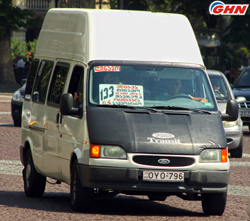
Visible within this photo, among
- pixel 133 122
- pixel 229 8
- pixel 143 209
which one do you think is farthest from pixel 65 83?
pixel 229 8

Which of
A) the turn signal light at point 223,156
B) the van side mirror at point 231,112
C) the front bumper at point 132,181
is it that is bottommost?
the front bumper at point 132,181

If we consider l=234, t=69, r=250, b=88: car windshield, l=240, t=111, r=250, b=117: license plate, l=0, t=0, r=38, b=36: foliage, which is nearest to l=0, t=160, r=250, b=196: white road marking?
l=240, t=111, r=250, b=117: license plate

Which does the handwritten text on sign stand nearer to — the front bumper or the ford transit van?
the ford transit van

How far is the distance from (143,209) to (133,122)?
1.24 metres

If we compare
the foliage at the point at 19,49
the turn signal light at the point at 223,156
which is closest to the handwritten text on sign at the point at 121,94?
the turn signal light at the point at 223,156

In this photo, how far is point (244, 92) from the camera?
→ 61.3 feet

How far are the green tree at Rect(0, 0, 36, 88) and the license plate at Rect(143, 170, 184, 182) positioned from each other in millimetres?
31257

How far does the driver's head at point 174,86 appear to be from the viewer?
7836 mm

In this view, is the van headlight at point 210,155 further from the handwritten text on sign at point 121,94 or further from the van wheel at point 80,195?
the van wheel at point 80,195

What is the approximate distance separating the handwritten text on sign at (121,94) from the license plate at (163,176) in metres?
0.89

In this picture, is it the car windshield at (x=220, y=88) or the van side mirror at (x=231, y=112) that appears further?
the car windshield at (x=220, y=88)

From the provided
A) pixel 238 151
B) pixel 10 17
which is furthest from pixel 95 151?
pixel 10 17

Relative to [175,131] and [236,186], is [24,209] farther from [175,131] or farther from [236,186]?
[236,186]

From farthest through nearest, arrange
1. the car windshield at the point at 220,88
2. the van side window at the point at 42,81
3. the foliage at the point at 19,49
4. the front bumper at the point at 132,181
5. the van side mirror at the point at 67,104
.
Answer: the foliage at the point at 19,49 → the car windshield at the point at 220,88 → the van side window at the point at 42,81 → the van side mirror at the point at 67,104 → the front bumper at the point at 132,181
